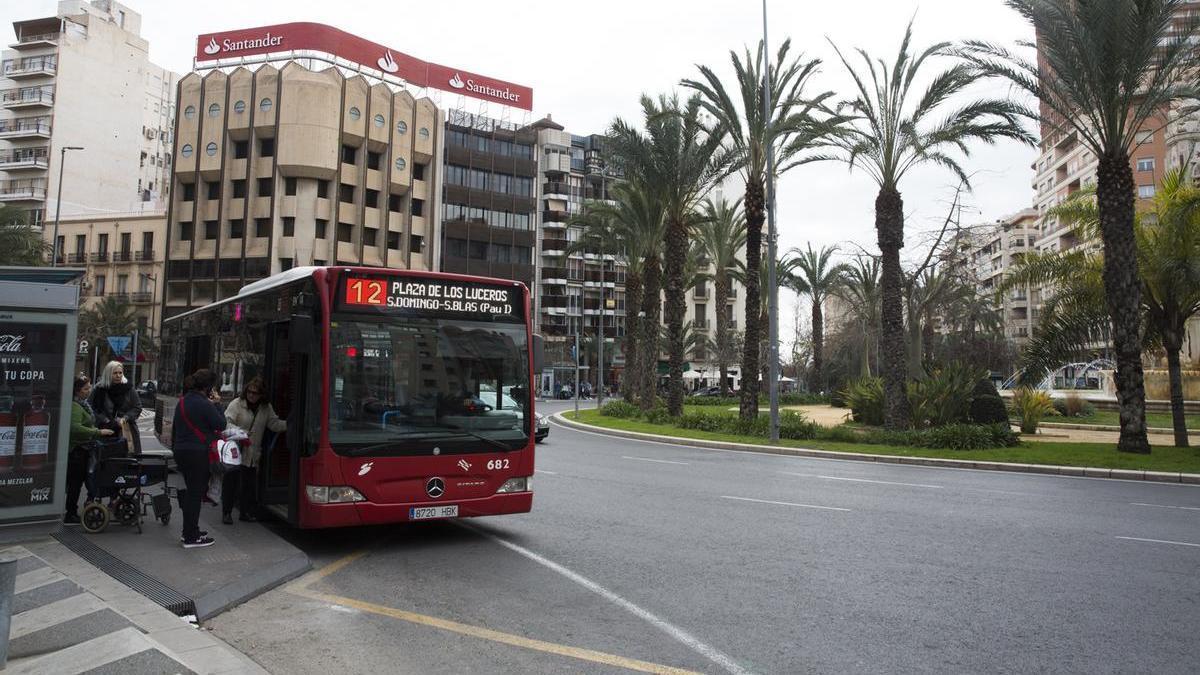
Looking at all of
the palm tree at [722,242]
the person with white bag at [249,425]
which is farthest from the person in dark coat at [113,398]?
the palm tree at [722,242]

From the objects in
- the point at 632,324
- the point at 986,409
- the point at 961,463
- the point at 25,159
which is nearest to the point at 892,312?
the point at 986,409

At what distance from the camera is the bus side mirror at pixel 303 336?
7332mm

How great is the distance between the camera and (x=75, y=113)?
242ft

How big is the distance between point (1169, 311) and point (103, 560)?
2275 cm

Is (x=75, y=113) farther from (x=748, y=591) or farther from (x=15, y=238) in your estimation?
(x=748, y=591)

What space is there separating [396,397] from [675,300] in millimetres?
23796

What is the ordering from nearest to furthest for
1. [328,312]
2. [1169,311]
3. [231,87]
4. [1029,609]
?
[1029,609] < [328,312] < [1169,311] < [231,87]

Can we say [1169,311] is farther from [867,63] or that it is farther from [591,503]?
[591,503]

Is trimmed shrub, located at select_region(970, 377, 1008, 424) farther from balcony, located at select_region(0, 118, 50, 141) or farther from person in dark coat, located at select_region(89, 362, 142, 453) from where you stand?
balcony, located at select_region(0, 118, 50, 141)

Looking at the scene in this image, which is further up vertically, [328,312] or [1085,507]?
[328,312]

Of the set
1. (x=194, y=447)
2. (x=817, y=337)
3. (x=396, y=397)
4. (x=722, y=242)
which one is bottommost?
A: (x=194, y=447)

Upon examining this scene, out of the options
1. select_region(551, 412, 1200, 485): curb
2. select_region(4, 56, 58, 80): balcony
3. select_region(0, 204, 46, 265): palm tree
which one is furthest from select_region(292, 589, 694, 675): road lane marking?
select_region(4, 56, 58, 80): balcony

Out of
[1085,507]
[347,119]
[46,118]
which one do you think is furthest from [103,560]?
[46,118]

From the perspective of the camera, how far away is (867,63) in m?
22.0
